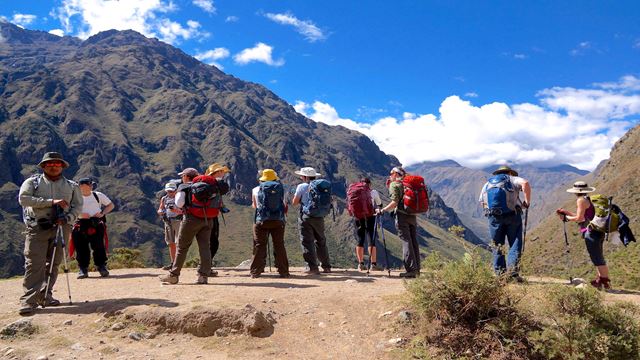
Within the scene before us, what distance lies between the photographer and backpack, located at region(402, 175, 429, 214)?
1053 cm

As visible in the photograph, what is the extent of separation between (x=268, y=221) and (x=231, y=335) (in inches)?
160

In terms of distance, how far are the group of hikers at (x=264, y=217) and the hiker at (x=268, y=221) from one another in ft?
0.08

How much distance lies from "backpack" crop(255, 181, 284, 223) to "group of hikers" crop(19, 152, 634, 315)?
2cm

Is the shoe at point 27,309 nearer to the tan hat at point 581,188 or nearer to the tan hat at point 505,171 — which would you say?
the tan hat at point 505,171

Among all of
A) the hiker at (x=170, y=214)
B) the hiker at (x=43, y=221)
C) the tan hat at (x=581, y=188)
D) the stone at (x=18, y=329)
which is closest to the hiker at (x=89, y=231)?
the hiker at (x=170, y=214)

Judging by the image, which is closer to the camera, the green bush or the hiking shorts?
the green bush

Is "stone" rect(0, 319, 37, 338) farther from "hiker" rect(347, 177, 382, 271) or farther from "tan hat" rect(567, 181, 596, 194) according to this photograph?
"tan hat" rect(567, 181, 596, 194)

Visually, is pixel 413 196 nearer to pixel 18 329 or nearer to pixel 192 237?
pixel 192 237

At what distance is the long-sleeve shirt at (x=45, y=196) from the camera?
7668 millimetres

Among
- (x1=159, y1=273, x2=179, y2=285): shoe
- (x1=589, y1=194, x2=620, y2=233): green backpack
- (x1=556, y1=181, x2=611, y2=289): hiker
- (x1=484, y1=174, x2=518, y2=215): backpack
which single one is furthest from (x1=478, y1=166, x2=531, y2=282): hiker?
(x1=159, y1=273, x2=179, y2=285): shoe

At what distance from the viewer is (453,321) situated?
654 cm

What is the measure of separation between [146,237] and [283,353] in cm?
20286

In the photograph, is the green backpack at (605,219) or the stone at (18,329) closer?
the stone at (18,329)

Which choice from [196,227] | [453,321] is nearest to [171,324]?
[196,227]
